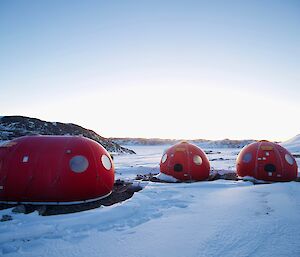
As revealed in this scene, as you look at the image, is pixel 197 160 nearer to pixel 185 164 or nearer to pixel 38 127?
pixel 185 164

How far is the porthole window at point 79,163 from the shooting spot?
822cm

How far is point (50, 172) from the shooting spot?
7938 millimetres

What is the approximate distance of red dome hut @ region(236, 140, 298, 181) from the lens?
12078mm

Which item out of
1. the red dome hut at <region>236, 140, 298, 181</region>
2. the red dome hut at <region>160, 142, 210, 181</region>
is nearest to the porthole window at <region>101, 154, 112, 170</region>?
the red dome hut at <region>160, 142, 210, 181</region>

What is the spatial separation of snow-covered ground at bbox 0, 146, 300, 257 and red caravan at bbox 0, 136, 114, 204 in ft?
4.33

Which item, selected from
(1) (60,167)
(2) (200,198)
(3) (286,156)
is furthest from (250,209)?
(3) (286,156)

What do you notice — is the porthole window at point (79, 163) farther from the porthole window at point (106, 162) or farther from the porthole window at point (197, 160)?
the porthole window at point (197, 160)

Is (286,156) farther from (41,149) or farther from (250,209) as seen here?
(41,149)

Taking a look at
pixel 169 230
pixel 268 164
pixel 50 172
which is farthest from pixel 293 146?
pixel 169 230

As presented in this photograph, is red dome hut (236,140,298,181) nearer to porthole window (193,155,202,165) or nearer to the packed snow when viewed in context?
porthole window (193,155,202,165)

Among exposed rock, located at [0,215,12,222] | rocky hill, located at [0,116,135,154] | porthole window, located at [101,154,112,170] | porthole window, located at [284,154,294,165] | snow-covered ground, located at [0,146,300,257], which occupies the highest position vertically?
rocky hill, located at [0,116,135,154]

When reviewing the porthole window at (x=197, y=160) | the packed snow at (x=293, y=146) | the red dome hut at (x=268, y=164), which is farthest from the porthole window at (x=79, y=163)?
the packed snow at (x=293, y=146)

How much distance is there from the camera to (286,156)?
12445mm

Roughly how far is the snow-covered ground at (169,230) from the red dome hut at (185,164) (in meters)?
5.61
